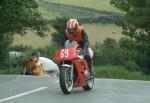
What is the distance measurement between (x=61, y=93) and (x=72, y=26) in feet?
5.23

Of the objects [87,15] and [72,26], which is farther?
[87,15]

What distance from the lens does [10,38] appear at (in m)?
46.2

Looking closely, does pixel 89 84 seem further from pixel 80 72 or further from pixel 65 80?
pixel 65 80

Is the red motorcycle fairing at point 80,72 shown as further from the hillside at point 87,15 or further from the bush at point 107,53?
the hillside at point 87,15

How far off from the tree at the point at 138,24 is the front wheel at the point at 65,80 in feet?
104

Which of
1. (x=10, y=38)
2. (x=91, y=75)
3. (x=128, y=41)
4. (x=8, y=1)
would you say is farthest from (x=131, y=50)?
(x=91, y=75)

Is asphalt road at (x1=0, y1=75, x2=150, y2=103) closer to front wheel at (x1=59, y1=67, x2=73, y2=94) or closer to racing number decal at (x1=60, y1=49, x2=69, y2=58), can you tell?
front wheel at (x1=59, y1=67, x2=73, y2=94)

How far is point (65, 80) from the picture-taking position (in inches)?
540

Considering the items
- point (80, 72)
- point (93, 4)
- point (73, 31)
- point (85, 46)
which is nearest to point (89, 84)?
point (80, 72)

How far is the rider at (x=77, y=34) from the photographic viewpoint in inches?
567

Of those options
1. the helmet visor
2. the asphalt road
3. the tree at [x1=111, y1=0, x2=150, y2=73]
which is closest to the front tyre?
the asphalt road

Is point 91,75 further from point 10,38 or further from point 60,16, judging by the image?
point 60,16

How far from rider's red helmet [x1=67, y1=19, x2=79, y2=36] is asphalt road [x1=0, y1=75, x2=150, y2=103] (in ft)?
4.65

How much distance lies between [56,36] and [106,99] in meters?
34.0
